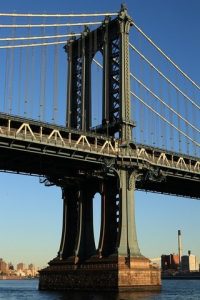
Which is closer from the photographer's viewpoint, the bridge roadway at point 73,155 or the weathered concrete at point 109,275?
the bridge roadway at point 73,155

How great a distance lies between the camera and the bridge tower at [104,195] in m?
77.4

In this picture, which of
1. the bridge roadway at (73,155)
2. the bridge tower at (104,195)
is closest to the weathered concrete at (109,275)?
the bridge tower at (104,195)

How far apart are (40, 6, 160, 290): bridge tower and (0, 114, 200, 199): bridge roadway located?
2.28 ft

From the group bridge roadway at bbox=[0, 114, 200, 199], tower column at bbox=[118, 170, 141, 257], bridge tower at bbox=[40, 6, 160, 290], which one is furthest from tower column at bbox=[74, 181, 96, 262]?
tower column at bbox=[118, 170, 141, 257]

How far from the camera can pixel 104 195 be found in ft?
270

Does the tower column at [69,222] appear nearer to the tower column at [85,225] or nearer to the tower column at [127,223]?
the tower column at [85,225]

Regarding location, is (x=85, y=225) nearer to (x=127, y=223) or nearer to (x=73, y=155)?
(x=127, y=223)

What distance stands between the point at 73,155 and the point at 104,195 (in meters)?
8.90

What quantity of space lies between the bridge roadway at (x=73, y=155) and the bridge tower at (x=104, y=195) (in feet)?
2.28

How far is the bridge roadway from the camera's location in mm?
71875

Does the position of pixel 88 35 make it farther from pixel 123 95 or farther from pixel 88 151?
pixel 88 151

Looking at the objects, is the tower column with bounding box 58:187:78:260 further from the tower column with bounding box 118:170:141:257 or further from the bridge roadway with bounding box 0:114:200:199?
the tower column with bounding box 118:170:141:257

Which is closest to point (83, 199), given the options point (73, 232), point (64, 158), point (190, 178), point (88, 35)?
point (73, 232)

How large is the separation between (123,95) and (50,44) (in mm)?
14751
